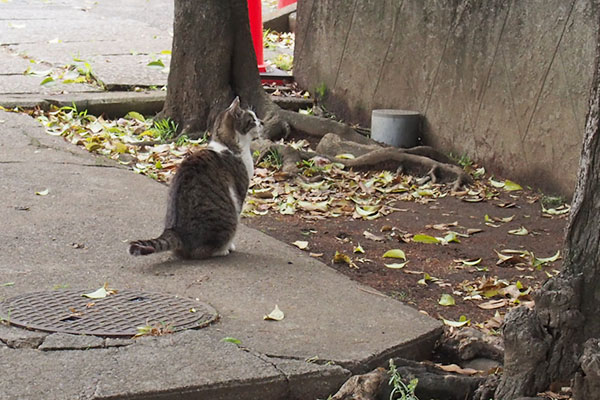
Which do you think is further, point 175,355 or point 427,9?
point 427,9

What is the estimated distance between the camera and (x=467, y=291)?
18.1 feet

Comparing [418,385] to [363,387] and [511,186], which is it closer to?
[363,387]

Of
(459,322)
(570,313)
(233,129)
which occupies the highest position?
(233,129)

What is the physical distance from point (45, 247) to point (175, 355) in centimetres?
184

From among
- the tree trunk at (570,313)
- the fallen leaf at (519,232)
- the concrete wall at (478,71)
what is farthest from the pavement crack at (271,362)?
the concrete wall at (478,71)

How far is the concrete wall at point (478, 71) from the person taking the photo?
287 inches

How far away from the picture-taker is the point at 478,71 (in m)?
8.16

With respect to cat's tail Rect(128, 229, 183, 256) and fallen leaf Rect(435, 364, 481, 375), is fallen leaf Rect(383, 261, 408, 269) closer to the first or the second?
cat's tail Rect(128, 229, 183, 256)

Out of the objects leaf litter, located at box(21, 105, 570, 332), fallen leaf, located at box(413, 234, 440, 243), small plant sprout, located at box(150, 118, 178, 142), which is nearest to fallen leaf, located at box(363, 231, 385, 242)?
leaf litter, located at box(21, 105, 570, 332)

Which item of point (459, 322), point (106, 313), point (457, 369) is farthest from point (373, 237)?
point (106, 313)

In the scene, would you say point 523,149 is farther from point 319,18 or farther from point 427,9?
point 319,18

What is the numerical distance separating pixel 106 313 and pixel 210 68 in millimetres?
4821

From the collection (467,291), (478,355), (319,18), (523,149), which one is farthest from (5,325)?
(319,18)

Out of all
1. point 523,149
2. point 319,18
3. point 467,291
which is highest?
point 319,18
